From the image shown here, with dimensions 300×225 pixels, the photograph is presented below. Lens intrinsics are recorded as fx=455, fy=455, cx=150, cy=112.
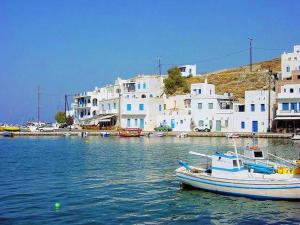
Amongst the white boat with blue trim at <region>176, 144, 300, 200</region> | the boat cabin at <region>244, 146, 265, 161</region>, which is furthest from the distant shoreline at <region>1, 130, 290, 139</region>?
the white boat with blue trim at <region>176, 144, 300, 200</region>

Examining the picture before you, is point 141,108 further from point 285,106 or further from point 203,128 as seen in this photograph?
point 285,106

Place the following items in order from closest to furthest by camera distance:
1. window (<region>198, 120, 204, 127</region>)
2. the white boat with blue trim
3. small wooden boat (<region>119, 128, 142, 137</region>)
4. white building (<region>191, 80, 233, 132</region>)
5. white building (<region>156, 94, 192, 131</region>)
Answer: the white boat with blue trim → white building (<region>191, 80, 233, 132</region>) → small wooden boat (<region>119, 128, 142, 137</region>) → window (<region>198, 120, 204, 127</region>) → white building (<region>156, 94, 192, 131</region>)

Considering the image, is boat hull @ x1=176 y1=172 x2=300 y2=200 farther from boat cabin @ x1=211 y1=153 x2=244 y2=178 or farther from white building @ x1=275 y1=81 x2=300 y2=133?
white building @ x1=275 y1=81 x2=300 y2=133

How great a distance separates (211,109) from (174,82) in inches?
1011

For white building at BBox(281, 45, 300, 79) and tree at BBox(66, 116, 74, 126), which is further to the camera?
tree at BBox(66, 116, 74, 126)

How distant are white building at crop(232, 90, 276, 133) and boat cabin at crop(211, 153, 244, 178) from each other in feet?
167

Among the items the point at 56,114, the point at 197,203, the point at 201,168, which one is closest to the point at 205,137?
the point at 201,168

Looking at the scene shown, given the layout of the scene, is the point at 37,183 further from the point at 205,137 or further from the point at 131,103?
the point at 131,103

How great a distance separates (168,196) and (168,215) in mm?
4020

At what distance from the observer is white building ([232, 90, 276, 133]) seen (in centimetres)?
7344

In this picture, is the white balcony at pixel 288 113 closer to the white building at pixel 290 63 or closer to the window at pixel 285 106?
the window at pixel 285 106

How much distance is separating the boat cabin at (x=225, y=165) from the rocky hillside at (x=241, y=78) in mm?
72038

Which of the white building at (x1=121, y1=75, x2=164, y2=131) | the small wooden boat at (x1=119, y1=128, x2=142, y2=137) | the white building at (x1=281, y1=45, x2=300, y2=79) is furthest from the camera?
the white building at (x1=121, y1=75, x2=164, y2=131)

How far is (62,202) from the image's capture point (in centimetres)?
2273
